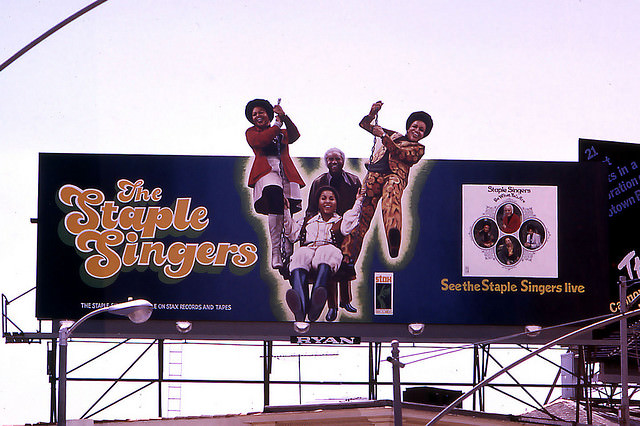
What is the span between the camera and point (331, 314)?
24.5 meters

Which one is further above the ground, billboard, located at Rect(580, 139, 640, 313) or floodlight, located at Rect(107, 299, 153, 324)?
billboard, located at Rect(580, 139, 640, 313)

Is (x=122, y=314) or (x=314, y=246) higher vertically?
(x=314, y=246)

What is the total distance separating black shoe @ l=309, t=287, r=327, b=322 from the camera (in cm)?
2442

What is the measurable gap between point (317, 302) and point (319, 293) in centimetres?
21

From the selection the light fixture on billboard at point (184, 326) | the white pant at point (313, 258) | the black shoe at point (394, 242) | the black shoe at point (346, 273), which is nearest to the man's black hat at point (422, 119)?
the black shoe at point (394, 242)

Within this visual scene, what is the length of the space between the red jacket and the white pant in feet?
5.06

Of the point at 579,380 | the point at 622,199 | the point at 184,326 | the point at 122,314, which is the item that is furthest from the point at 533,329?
the point at 122,314

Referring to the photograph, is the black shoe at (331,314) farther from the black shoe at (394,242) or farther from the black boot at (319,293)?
the black shoe at (394,242)

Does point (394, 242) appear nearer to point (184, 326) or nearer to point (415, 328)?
point (415, 328)

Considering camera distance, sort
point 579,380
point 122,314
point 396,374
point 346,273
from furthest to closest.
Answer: point 346,273
point 579,380
point 396,374
point 122,314

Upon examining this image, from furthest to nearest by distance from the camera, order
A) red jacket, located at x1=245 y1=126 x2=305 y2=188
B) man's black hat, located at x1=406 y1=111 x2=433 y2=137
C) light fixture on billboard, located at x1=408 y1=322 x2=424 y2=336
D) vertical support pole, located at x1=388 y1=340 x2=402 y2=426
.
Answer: man's black hat, located at x1=406 y1=111 x2=433 y2=137, red jacket, located at x1=245 y1=126 x2=305 y2=188, light fixture on billboard, located at x1=408 y1=322 x2=424 y2=336, vertical support pole, located at x1=388 y1=340 x2=402 y2=426

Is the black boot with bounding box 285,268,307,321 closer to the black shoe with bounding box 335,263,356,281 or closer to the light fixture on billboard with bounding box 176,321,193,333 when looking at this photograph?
the black shoe with bounding box 335,263,356,281

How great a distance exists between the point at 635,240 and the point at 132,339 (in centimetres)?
1281

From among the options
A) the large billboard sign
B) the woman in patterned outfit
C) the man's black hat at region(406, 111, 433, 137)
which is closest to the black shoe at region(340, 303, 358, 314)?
the large billboard sign
